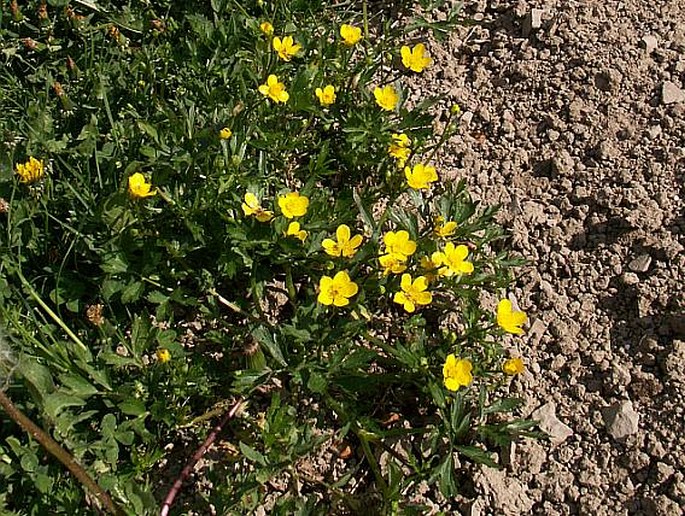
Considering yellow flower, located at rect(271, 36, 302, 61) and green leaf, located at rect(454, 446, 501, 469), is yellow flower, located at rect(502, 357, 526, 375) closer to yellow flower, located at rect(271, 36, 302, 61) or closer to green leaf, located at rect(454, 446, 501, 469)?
green leaf, located at rect(454, 446, 501, 469)

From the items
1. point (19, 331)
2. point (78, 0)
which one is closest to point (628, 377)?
point (19, 331)

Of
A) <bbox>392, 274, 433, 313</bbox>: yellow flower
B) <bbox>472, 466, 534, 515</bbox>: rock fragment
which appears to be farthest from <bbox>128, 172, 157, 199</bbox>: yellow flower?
<bbox>472, 466, 534, 515</bbox>: rock fragment

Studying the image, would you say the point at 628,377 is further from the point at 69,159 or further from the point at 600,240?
the point at 69,159

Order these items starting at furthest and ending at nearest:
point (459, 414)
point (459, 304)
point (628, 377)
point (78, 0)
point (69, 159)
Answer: point (78, 0) < point (69, 159) < point (459, 304) < point (628, 377) < point (459, 414)

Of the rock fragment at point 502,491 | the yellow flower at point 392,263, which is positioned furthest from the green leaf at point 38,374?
the rock fragment at point 502,491

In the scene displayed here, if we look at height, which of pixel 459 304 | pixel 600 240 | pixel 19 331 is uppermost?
pixel 600 240

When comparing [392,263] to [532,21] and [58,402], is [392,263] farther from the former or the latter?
[532,21]

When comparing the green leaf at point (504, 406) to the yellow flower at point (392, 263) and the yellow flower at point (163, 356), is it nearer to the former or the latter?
the yellow flower at point (392, 263)

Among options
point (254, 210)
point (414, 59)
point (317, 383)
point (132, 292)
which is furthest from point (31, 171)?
point (414, 59)
